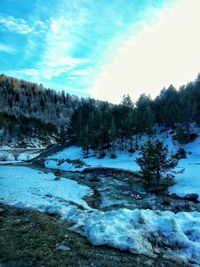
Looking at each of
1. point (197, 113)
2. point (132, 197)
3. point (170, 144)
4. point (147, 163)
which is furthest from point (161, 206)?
point (197, 113)

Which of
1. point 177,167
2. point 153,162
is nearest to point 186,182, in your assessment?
point 153,162

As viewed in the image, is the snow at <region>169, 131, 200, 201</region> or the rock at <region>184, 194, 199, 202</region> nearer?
the rock at <region>184, 194, 199, 202</region>

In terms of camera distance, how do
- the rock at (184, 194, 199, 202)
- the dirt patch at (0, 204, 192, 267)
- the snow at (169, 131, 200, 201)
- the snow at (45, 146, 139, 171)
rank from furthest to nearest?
the snow at (45, 146, 139, 171)
the snow at (169, 131, 200, 201)
the rock at (184, 194, 199, 202)
the dirt patch at (0, 204, 192, 267)

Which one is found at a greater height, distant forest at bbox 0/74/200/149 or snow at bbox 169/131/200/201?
distant forest at bbox 0/74/200/149

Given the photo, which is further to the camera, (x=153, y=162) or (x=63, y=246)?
(x=153, y=162)

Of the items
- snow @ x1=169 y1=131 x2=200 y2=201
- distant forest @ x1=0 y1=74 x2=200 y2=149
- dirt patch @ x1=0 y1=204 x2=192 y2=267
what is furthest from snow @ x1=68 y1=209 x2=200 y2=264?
distant forest @ x1=0 y1=74 x2=200 y2=149

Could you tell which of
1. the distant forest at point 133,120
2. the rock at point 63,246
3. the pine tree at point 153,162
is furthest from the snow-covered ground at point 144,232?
the distant forest at point 133,120

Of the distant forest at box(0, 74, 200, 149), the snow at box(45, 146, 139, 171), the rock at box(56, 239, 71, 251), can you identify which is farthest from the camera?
the distant forest at box(0, 74, 200, 149)

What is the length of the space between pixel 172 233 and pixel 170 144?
59180 millimetres

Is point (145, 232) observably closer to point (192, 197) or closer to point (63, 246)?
point (63, 246)

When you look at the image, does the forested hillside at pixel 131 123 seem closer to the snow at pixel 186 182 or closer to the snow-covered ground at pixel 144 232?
the snow at pixel 186 182

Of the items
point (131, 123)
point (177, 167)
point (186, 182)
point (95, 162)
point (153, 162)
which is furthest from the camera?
point (131, 123)

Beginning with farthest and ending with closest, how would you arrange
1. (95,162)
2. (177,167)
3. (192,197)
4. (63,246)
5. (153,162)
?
1. (95,162)
2. (177,167)
3. (153,162)
4. (192,197)
5. (63,246)

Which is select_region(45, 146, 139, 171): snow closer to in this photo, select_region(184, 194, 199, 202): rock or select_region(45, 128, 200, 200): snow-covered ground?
select_region(45, 128, 200, 200): snow-covered ground
